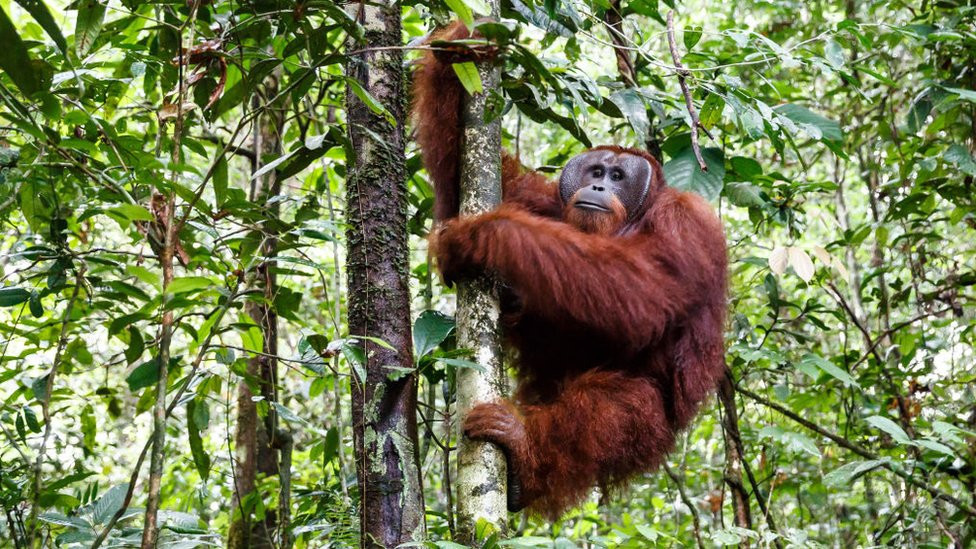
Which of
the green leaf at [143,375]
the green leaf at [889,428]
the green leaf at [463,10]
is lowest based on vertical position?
the green leaf at [889,428]

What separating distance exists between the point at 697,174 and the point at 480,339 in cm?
159

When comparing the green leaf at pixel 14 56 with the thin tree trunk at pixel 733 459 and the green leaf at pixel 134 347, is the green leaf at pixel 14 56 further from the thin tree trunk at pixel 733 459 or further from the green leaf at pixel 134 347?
the thin tree trunk at pixel 733 459

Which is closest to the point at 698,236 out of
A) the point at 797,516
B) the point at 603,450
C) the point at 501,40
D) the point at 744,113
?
the point at 744,113

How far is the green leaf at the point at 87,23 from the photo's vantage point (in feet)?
7.35

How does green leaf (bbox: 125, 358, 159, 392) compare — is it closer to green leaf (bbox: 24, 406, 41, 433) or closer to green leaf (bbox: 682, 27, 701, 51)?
green leaf (bbox: 24, 406, 41, 433)

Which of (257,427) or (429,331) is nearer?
(429,331)

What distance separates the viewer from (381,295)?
114 inches

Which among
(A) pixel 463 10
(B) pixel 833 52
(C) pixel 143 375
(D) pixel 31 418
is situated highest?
(B) pixel 833 52

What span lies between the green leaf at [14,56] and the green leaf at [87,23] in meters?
0.37

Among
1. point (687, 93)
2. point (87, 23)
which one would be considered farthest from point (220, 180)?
point (687, 93)

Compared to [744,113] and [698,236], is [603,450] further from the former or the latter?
[744,113]

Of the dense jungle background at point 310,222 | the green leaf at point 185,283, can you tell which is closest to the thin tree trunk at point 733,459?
the dense jungle background at point 310,222

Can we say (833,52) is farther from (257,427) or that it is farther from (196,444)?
(257,427)

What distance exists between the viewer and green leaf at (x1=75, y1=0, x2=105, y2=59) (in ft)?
7.35
